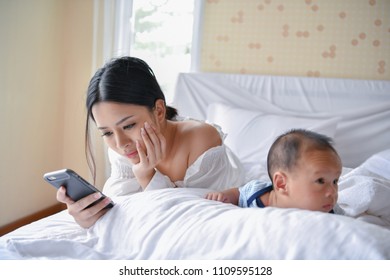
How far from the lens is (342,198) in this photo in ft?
3.44

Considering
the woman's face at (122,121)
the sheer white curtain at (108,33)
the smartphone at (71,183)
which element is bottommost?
the smartphone at (71,183)

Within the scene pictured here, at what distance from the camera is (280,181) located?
926mm

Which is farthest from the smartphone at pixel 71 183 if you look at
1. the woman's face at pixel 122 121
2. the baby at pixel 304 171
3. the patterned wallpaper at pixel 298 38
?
the patterned wallpaper at pixel 298 38

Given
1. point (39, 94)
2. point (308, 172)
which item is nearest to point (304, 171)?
point (308, 172)

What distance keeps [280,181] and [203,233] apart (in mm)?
292

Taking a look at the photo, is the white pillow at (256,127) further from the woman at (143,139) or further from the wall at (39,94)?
the wall at (39,94)

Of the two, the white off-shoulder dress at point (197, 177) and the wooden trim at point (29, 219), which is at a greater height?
the white off-shoulder dress at point (197, 177)

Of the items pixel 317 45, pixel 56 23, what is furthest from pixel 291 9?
pixel 56 23

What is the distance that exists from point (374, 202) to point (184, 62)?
170 cm

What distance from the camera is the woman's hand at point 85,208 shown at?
90 centimetres

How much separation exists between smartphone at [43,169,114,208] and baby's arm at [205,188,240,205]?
24 centimetres

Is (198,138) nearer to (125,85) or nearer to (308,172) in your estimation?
(125,85)

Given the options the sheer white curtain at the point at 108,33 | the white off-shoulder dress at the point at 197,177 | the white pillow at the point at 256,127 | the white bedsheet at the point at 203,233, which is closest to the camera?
the white bedsheet at the point at 203,233

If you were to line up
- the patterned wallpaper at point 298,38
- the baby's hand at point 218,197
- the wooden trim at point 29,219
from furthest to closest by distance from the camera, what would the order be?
the patterned wallpaper at point 298,38
the wooden trim at point 29,219
the baby's hand at point 218,197
